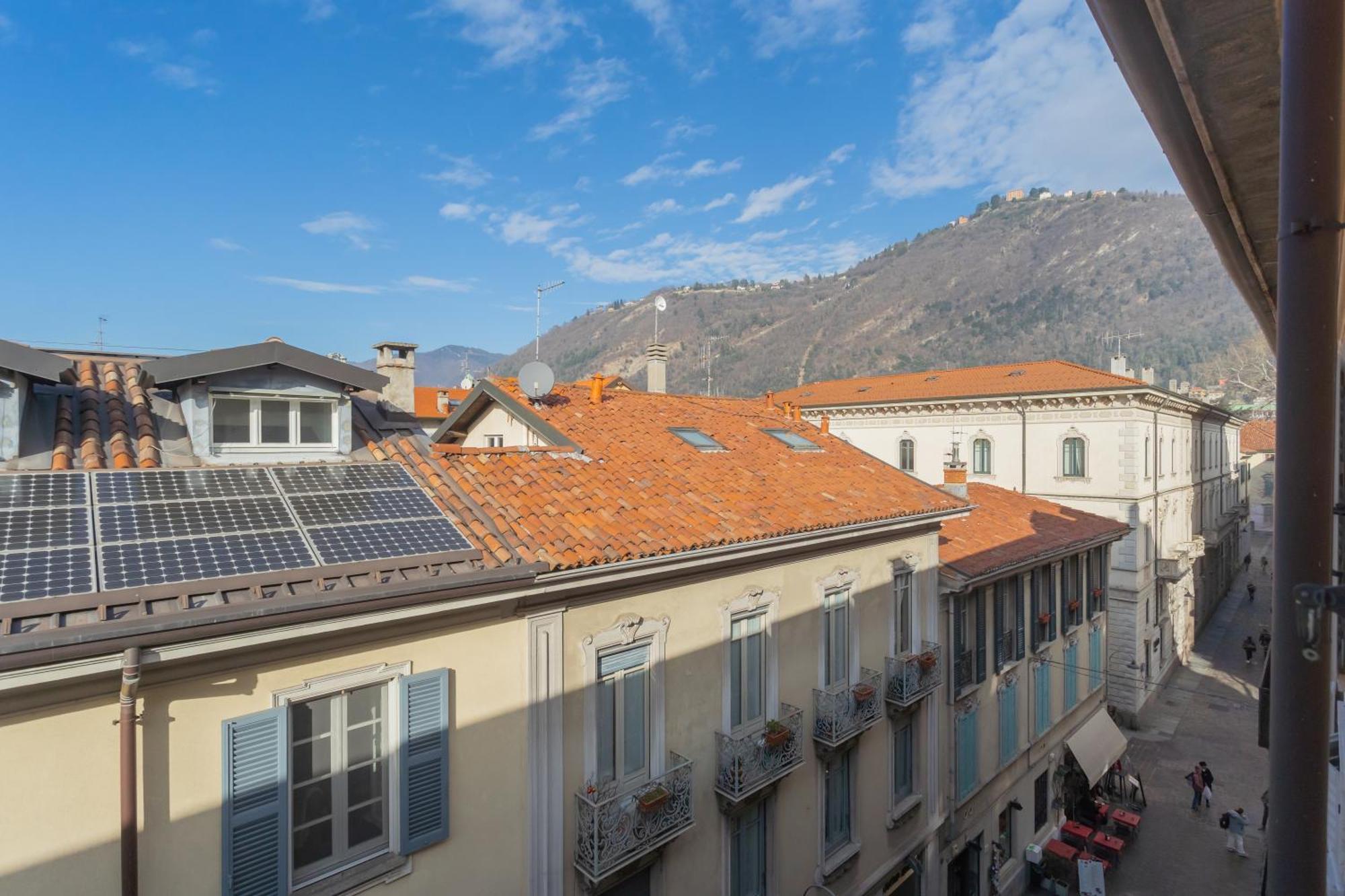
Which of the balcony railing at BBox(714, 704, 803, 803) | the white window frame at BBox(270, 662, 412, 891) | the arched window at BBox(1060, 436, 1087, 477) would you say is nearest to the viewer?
the white window frame at BBox(270, 662, 412, 891)

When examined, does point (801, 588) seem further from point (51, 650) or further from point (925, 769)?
point (51, 650)

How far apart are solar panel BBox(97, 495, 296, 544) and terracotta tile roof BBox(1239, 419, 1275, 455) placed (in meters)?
74.8

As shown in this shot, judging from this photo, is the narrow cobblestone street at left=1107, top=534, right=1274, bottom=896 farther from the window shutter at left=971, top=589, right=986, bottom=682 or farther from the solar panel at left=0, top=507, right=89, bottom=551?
the solar panel at left=0, top=507, right=89, bottom=551

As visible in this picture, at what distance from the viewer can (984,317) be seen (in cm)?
13175

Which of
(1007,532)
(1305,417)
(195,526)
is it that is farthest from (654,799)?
(1007,532)

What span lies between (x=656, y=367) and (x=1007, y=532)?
31.5 ft

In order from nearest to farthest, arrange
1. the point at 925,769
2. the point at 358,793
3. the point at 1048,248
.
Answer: the point at 358,793 < the point at 925,769 < the point at 1048,248

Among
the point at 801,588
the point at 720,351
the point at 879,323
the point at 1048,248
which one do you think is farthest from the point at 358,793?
the point at 1048,248

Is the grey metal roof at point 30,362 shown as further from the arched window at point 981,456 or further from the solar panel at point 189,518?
the arched window at point 981,456

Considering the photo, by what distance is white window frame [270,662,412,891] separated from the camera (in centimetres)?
562

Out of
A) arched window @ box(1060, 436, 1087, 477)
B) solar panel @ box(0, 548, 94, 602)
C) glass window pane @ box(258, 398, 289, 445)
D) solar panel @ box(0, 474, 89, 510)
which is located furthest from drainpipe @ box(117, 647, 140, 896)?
arched window @ box(1060, 436, 1087, 477)

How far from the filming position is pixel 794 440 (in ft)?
45.2

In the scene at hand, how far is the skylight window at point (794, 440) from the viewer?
44.1ft

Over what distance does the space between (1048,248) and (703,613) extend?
18990 centimetres
